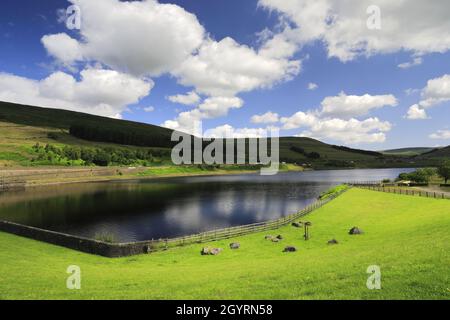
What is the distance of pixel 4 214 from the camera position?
62.9 metres

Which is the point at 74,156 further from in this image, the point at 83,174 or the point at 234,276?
the point at 234,276

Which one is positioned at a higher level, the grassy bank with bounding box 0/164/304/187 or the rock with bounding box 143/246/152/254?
the grassy bank with bounding box 0/164/304/187

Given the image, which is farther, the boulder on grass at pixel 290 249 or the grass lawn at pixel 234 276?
the boulder on grass at pixel 290 249

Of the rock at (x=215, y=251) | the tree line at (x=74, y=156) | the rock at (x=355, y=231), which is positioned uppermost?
the tree line at (x=74, y=156)

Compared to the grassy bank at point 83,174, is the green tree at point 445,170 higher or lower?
higher

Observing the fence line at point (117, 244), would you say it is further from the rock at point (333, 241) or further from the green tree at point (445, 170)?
the green tree at point (445, 170)

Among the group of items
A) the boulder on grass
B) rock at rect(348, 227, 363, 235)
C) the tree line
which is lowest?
the boulder on grass

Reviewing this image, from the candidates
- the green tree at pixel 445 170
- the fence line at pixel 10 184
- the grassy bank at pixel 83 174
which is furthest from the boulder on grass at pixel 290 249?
the grassy bank at pixel 83 174

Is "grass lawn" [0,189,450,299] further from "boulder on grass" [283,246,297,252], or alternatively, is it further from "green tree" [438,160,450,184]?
"green tree" [438,160,450,184]

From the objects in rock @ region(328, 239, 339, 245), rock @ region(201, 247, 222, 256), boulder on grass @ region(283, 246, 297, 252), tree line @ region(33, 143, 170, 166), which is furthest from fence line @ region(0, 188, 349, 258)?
tree line @ region(33, 143, 170, 166)

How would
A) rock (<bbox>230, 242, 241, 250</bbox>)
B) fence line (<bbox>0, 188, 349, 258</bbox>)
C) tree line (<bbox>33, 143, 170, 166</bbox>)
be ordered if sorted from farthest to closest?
tree line (<bbox>33, 143, 170, 166</bbox>) → rock (<bbox>230, 242, 241, 250</bbox>) → fence line (<bbox>0, 188, 349, 258</bbox>)

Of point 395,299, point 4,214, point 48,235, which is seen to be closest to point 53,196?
point 4,214

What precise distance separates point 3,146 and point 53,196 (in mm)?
99387
